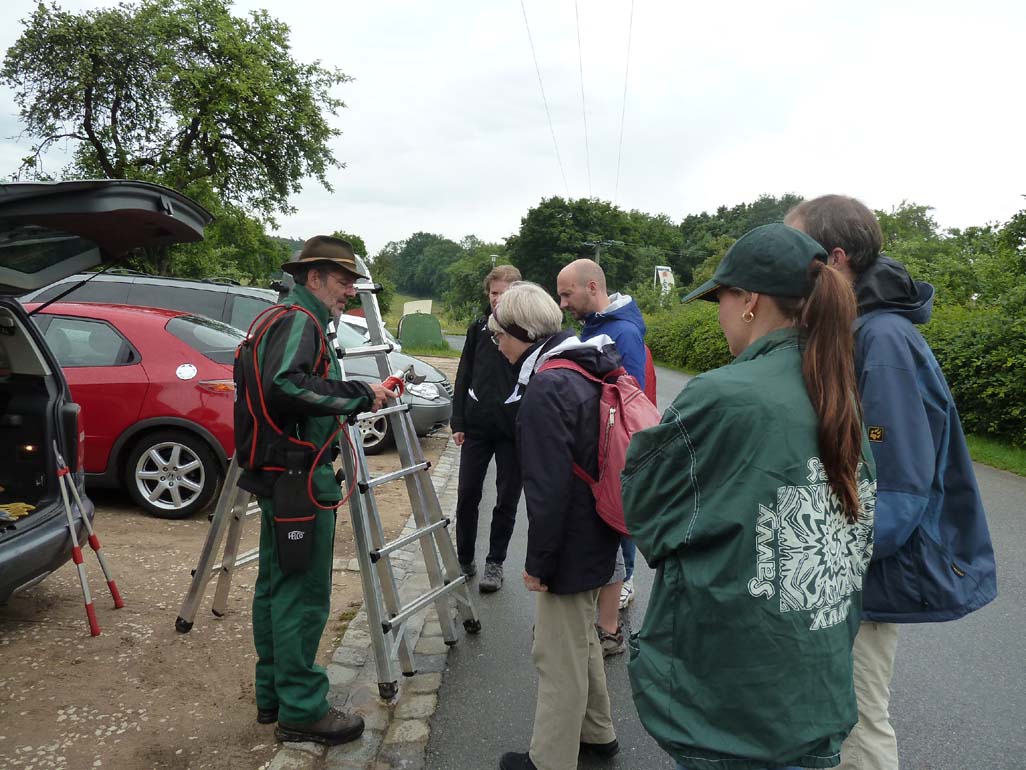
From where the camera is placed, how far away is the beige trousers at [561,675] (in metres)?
2.90

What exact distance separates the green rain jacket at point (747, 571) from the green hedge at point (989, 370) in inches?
416

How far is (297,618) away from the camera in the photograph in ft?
10.5

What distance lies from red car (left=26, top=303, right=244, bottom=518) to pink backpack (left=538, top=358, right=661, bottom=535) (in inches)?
160

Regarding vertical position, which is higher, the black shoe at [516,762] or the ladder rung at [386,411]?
the ladder rung at [386,411]

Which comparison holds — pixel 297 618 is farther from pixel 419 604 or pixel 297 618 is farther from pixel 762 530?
pixel 762 530

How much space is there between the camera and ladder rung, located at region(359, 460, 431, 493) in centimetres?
353

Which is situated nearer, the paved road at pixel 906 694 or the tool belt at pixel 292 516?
the tool belt at pixel 292 516

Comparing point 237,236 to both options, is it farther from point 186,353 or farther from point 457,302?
point 457,302

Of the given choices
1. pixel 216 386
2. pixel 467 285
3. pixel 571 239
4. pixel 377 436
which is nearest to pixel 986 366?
pixel 377 436

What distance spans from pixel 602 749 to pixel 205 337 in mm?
4790

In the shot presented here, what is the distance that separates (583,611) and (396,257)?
14260 cm

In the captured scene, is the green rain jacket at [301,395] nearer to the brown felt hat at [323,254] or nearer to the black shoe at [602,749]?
the brown felt hat at [323,254]

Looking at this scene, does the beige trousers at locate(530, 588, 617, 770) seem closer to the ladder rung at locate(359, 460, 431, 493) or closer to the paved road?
the paved road

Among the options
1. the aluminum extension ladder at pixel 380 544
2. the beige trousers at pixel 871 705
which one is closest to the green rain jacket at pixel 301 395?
the aluminum extension ladder at pixel 380 544
